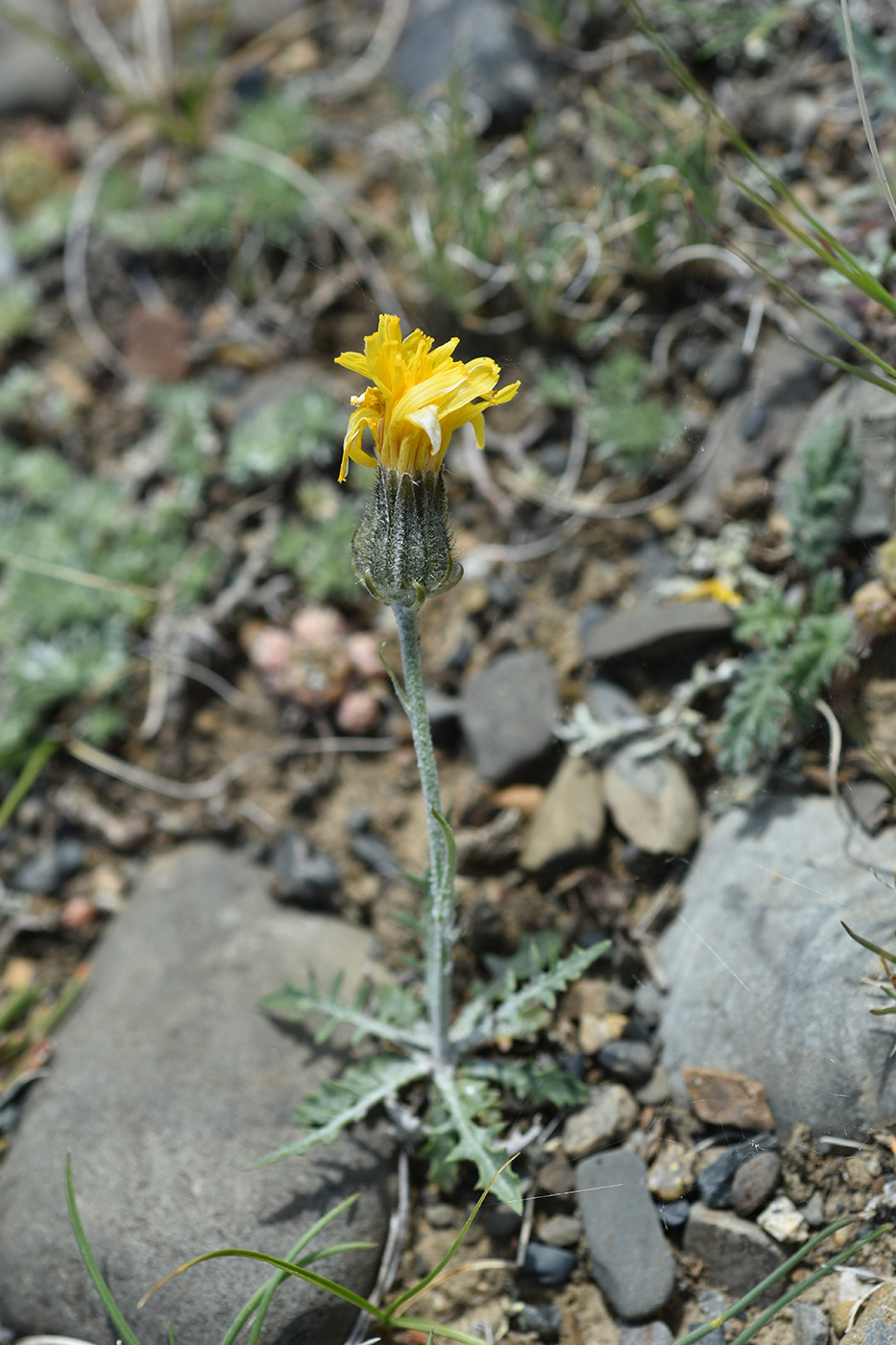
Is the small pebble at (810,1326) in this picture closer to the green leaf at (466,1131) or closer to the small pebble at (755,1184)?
the small pebble at (755,1184)

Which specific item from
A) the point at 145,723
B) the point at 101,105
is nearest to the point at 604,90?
the point at 101,105

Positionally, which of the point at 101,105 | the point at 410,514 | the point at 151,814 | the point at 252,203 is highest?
the point at 101,105

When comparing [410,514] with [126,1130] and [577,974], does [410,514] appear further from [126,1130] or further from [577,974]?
[126,1130]

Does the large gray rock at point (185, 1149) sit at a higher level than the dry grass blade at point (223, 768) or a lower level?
lower

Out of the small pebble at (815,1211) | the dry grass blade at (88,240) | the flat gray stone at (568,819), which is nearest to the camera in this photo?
the small pebble at (815,1211)

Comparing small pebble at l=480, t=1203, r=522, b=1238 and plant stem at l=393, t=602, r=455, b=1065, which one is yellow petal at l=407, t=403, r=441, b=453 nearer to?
plant stem at l=393, t=602, r=455, b=1065

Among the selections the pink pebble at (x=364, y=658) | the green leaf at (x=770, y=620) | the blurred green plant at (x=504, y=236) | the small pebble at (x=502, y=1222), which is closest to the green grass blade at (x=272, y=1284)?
the small pebble at (x=502, y=1222)
